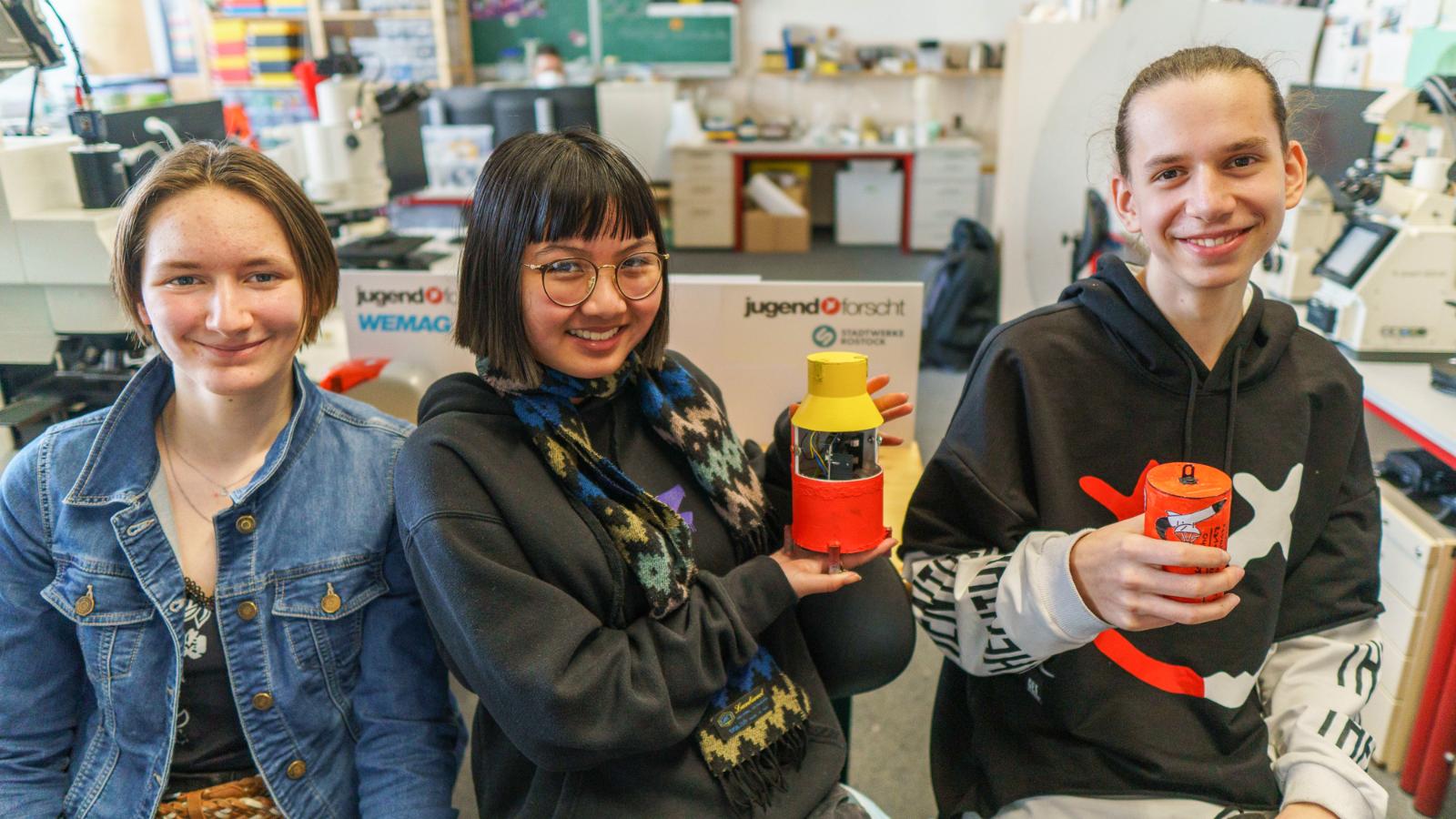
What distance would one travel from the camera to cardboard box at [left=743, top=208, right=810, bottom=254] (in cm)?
686

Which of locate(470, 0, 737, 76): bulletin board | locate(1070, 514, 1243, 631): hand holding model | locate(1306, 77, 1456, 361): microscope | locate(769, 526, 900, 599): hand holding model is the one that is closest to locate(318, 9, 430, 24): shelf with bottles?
locate(470, 0, 737, 76): bulletin board

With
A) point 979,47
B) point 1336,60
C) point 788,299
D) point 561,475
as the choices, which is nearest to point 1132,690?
point 561,475

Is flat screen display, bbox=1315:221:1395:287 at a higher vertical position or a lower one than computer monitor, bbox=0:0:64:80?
lower

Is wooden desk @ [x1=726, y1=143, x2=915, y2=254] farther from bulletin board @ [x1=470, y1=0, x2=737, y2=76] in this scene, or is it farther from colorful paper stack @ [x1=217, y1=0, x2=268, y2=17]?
colorful paper stack @ [x1=217, y1=0, x2=268, y2=17]

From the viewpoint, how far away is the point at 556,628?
943 mm

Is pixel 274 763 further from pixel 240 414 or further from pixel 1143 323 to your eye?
pixel 1143 323

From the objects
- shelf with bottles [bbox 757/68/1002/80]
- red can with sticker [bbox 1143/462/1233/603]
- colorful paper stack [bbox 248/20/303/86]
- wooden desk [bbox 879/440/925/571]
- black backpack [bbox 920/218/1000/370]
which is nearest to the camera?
red can with sticker [bbox 1143/462/1233/603]

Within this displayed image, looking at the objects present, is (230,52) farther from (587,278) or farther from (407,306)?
(587,278)

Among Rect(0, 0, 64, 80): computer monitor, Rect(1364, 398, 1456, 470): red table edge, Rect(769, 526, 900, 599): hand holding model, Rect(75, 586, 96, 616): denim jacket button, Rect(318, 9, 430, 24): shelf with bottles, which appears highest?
Rect(318, 9, 430, 24): shelf with bottles

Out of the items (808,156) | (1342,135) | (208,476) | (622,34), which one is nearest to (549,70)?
(622,34)

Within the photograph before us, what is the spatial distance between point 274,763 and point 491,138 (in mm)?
4143

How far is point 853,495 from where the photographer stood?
1.02m

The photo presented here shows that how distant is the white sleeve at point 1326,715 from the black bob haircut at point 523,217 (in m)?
0.96

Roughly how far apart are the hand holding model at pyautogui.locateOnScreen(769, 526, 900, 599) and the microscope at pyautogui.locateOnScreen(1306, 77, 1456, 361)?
5.29ft
